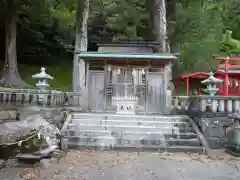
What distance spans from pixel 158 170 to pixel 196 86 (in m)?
15.3

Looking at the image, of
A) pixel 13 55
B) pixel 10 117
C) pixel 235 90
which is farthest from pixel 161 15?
pixel 10 117

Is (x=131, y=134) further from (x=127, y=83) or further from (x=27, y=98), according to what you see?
(x=127, y=83)

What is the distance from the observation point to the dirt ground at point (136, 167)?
20.8ft

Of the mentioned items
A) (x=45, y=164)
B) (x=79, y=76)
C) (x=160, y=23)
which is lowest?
(x=45, y=164)

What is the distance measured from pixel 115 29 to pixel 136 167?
50.0 ft

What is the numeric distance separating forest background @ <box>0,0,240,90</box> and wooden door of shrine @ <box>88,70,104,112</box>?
11.1 ft

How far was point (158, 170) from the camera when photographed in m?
6.97

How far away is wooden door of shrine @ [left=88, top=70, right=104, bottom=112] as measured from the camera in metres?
15.8

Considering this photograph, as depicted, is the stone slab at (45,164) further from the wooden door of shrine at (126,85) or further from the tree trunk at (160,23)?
the tree trunk at (160,23)

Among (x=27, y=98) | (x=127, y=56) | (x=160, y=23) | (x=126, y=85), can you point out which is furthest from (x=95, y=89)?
(x=160, y=23)

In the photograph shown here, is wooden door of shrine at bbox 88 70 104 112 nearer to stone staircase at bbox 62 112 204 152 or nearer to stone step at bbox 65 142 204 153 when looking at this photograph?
stone staircase at bbox 62 112 204 152

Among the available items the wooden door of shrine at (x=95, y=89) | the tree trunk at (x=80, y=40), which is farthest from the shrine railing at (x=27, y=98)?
the tree trunk at (x=80, y=40)

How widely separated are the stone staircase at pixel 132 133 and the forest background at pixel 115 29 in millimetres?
8028

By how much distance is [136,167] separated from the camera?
724cm
